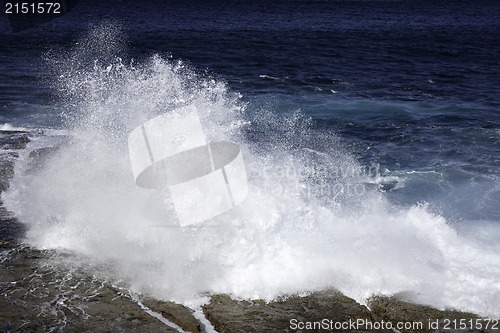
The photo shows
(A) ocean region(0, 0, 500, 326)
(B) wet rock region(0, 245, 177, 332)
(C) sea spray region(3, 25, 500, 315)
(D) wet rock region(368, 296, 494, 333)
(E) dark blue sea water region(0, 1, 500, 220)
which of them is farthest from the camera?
(E) dark blue sea water region(0, 1, 500, 220)

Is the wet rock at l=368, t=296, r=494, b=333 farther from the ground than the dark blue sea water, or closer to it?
farther from the ground

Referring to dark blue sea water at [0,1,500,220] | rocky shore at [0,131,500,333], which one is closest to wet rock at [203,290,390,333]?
rocky shore at [0,131,500,333]

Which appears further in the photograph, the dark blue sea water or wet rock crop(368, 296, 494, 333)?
the dark blue sea water

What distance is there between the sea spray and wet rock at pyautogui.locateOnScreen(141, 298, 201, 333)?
10.5 inches

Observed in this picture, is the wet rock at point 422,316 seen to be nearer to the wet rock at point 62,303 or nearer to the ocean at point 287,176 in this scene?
the ocean at point 287,176

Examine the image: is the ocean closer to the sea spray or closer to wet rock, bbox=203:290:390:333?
the sea spray

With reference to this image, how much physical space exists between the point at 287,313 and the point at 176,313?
1619 millimetres

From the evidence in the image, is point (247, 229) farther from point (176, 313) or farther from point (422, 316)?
point (422, 316)

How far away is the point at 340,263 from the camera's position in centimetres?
1041

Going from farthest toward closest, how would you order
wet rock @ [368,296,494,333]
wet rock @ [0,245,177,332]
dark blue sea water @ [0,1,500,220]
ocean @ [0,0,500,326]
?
dark blue sea water @ [0,1,500,220] < ocean @ [0,0,500,326] < wet rock @ [368,296,494,333] < wet rock @ [0,245,177,332]

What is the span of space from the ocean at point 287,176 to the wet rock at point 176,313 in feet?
0.82

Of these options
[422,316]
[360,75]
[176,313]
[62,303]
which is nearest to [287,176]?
[422,316]

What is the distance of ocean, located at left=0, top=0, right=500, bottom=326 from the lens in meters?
10.2

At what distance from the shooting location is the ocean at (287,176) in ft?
33.6
